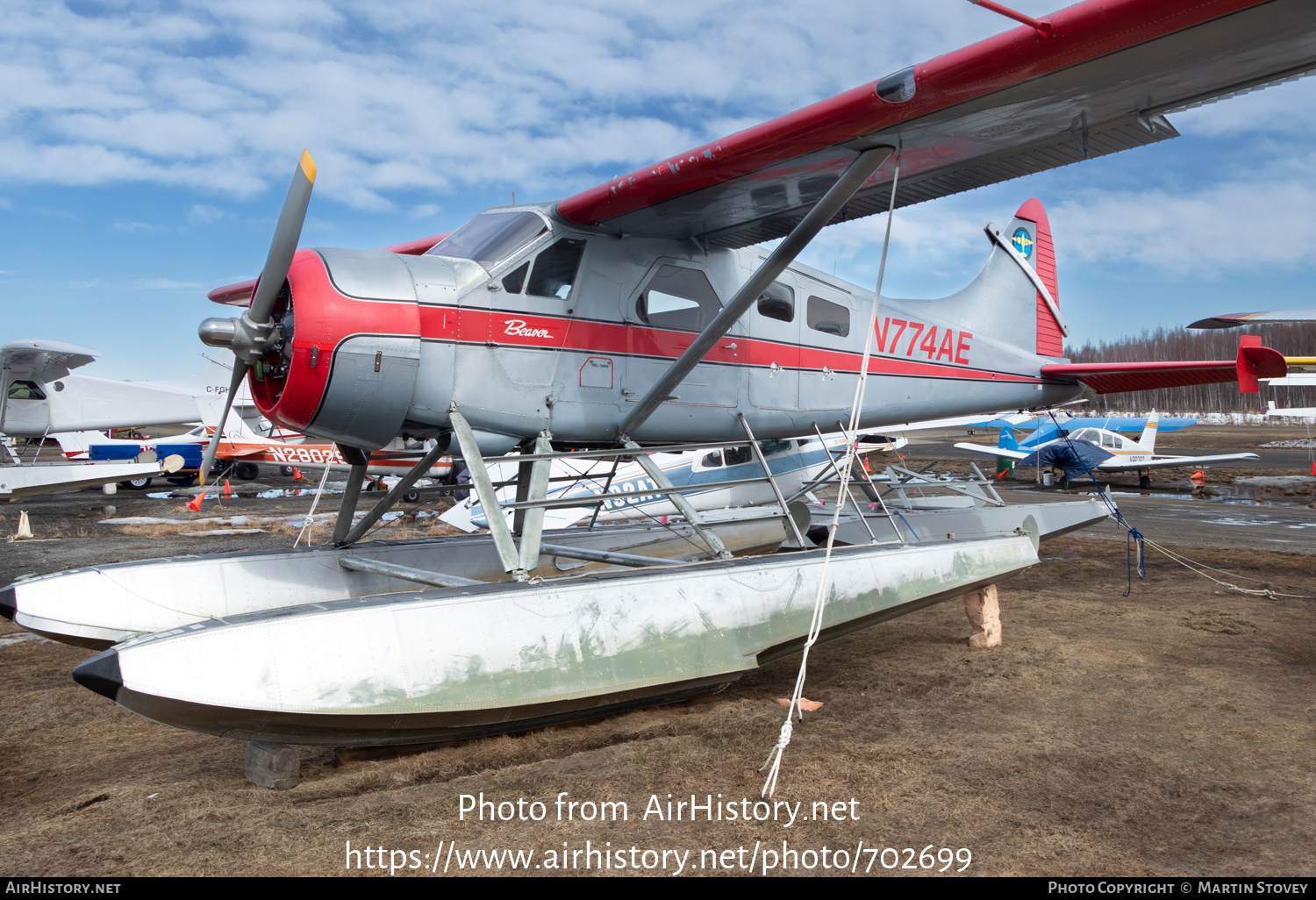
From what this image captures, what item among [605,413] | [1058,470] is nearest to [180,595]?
[605,413]

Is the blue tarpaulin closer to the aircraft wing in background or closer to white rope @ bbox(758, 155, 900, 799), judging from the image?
the aircraft wing in background

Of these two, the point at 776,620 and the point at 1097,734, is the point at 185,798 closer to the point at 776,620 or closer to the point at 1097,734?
the point at 776,620

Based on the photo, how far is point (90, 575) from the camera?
5.01 metres

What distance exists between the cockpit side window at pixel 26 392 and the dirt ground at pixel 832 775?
61.3 feet

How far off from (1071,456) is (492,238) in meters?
20.3

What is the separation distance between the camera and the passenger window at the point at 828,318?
677 centimetres

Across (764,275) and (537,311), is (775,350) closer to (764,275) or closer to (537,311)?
(764,275)

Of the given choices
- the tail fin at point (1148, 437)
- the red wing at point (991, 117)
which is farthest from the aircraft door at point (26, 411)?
the tail fin at point (1148, 437)

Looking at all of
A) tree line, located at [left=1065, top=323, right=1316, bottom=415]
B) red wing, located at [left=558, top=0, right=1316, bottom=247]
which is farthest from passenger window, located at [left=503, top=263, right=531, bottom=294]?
tree line, located at [left=1065, top=323, right=1316, bottom=415]

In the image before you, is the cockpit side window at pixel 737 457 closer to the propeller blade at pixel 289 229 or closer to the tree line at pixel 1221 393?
the propeller blade at pixel 289 229

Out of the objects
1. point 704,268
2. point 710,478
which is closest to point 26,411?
point 710,478

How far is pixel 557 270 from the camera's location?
529 centimetres

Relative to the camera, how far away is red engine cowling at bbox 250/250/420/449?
433 cm

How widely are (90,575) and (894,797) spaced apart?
16.3 ft
